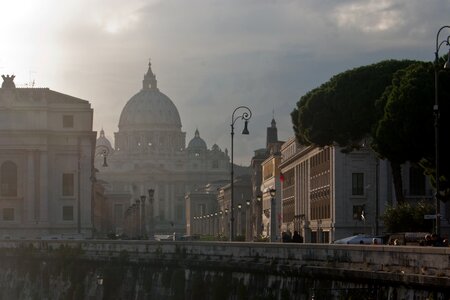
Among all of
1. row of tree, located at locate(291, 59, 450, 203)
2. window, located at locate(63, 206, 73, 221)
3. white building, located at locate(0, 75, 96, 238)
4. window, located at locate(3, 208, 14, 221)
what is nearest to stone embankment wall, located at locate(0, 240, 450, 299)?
row of tree, located at locate(291, 59, 450, 203)

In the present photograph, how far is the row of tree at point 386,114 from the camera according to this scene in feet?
204

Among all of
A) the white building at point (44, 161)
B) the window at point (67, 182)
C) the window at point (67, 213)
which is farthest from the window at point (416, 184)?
the window at point (67, 182)

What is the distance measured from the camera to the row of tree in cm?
6222

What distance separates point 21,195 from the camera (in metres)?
129

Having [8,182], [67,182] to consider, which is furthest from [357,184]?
[8,182]

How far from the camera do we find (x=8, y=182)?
130 m

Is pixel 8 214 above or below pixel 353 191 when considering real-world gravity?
below

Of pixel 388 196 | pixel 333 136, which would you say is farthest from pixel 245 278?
pixel 388 196

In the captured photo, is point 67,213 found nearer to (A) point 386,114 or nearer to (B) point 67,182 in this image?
(B) point 67,182

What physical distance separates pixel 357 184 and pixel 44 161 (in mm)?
42512

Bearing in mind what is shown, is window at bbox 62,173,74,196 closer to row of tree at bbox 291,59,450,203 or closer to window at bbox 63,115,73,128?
window at bbox 63,115,73,128

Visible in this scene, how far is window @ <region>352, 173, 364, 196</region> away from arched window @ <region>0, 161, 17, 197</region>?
44.5 meters

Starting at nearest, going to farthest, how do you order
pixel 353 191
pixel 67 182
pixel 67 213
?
pixel 353 191 < pixel 67 213 < pixel 67 182

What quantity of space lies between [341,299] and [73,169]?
94.2 meters
